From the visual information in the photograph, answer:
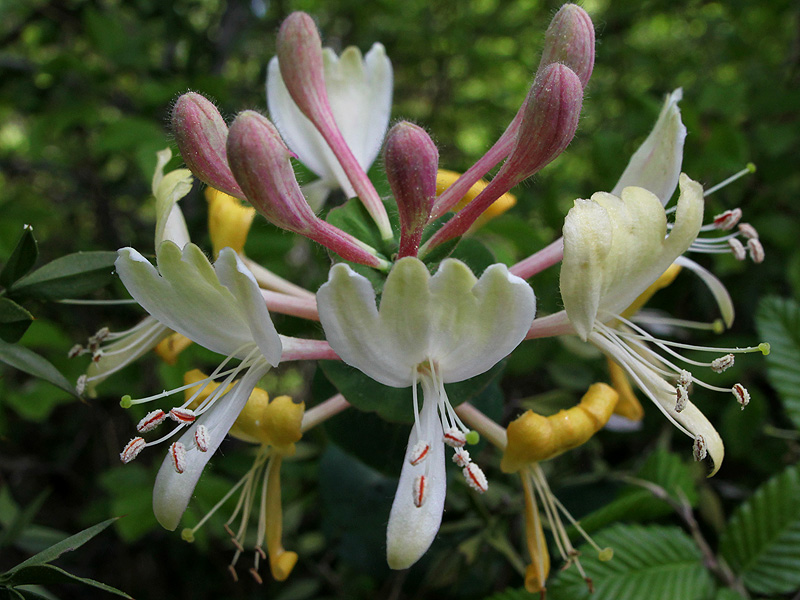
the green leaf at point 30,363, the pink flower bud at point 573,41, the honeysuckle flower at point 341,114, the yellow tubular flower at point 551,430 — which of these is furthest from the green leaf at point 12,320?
the pink flower bud at point 573,41

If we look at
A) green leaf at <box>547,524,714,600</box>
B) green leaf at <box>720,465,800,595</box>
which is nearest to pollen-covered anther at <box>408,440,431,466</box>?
green leaf at <box>547,524,714,600</box>

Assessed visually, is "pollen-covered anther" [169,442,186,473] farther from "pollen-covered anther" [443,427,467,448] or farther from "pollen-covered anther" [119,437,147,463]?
"pollen-covered anther" [443,427,467,448]

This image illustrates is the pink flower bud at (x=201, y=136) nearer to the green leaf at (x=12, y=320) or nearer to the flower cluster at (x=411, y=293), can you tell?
the flower cluster at (x=411, y=293)

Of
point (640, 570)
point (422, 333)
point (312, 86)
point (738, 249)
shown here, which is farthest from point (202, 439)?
point (738, 249)

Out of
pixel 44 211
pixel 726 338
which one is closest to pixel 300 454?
pixel 44 211

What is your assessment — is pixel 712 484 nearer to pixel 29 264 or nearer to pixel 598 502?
pixel 598 502

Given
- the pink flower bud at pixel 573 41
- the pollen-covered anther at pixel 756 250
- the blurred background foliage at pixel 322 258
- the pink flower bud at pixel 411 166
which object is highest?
the pink flower bud at pixel 573 41

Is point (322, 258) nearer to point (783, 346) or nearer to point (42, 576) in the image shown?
point (42, 576)
